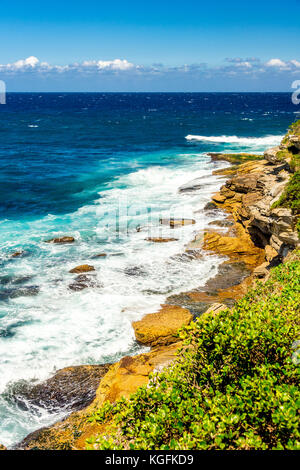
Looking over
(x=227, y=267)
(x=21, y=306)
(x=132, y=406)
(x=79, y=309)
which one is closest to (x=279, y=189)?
(x=227, y=267)

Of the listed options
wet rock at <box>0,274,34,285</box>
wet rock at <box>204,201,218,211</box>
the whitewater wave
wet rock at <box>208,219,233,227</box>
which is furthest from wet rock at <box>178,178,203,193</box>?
the whitewater wave

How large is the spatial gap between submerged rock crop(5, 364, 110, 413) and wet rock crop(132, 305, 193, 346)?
87.6 inches

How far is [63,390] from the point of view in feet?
42.3

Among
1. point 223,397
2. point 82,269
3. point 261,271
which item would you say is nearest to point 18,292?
point 82,269

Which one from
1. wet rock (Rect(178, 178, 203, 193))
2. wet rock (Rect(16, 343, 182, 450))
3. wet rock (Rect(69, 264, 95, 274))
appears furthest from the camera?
wet rock (Rect(178, 178, 203, 193))

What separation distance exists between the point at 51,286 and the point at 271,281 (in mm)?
12317

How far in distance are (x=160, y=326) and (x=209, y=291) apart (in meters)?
4.56

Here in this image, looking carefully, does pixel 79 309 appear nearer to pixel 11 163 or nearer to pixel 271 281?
pixel 271 281

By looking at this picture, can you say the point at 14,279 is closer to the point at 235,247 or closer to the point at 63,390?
the point at 63,390

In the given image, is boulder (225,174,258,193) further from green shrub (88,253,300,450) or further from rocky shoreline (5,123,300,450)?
green shrub (88,253,300,450)

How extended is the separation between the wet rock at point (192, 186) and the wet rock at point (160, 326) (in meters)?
22.9

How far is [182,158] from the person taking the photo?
179ft

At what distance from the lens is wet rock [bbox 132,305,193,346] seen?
15289mm

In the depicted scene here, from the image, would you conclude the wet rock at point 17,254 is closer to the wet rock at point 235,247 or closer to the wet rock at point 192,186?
the wet rock at point 235,247
